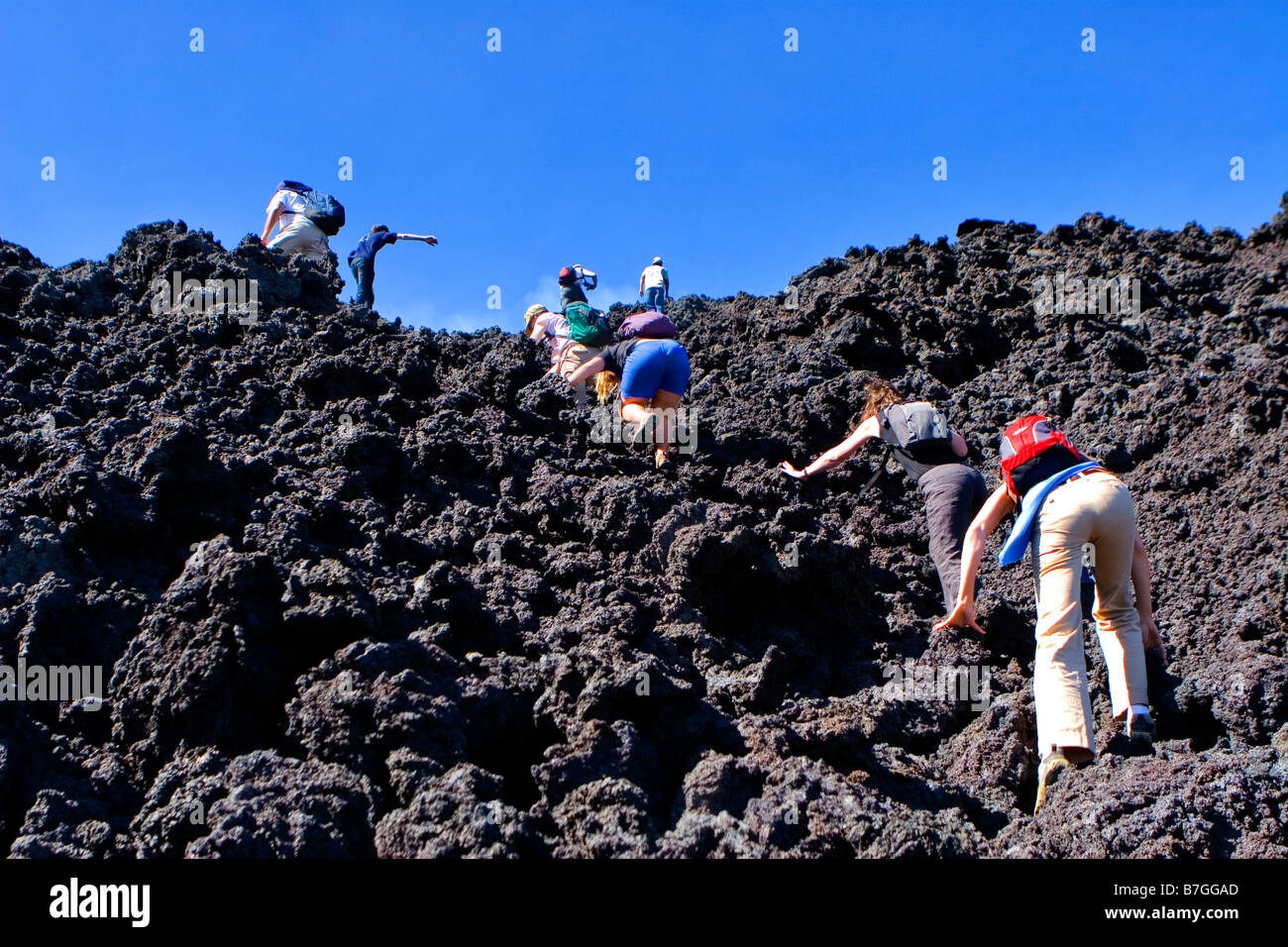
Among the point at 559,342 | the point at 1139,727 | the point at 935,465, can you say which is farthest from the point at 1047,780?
the point at 559,342

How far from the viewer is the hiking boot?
350cm

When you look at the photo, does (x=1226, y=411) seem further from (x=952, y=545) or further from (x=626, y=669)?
(x=626, y=669)


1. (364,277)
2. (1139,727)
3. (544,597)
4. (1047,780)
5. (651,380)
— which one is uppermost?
(364,277)

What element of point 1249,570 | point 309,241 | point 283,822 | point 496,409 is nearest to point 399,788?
point 283,822

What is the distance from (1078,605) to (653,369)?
3242 mm

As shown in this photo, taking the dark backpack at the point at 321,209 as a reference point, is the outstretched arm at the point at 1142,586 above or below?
below

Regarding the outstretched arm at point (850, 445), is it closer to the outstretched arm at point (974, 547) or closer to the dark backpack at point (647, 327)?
the outstretched arm at point (974, 547)

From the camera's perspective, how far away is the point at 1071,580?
12.2 ft

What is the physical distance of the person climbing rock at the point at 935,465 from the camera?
473 centimetres

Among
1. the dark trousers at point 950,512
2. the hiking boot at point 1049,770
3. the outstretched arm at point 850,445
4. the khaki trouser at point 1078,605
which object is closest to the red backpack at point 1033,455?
the khaki trouser at point 1078,605

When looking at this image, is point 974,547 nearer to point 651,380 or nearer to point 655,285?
point 651,380

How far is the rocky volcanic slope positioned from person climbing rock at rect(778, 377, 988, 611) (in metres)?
0.40

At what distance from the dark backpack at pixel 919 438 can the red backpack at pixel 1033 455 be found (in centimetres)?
95
